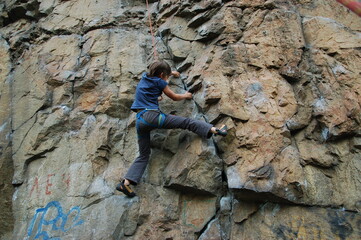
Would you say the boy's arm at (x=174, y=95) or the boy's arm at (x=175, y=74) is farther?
the boy's arm at (x=175, y=74)

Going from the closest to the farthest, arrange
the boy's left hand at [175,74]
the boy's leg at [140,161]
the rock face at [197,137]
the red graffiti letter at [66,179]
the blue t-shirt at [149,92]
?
the rock face at [197,137] < the boy's leg at [140,161] < the blue t-shirt at [149,92] < the red graffiti letter at [66,179] < the boy's left hand at [175,74]

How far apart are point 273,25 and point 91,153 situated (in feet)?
12.5

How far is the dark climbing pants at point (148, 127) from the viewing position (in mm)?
4382

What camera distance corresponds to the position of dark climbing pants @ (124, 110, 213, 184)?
4.38 meters

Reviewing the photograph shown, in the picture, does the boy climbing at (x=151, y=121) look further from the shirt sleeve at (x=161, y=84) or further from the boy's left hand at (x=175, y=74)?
the boy's left hand at (x=175, y=74)

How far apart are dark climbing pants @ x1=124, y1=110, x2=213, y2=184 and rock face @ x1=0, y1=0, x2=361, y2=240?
236mm

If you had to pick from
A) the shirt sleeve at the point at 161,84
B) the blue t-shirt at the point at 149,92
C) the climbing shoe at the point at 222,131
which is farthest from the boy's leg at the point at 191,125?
the shirt sleeve at the point at 161,84

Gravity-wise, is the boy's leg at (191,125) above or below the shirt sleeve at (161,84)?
below

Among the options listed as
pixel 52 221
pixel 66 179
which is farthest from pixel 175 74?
pixel 52 221

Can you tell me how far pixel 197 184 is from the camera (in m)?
4.32

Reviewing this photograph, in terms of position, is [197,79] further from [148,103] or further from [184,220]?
[184,220]

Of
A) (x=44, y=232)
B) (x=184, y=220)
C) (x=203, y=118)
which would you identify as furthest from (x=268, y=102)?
(x=44, y=232)

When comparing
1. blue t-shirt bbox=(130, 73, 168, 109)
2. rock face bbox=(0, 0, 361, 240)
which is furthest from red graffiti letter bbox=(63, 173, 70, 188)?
blue t-shirt bbox=(130, 73, 168, 109)

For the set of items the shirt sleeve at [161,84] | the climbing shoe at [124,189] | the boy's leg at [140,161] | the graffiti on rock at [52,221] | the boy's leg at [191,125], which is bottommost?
the graffiti on rock at [52,221]
